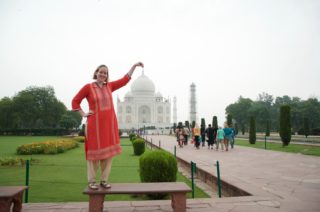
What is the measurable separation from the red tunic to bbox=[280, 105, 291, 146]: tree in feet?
49.3

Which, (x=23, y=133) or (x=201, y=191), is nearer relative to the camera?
(x=201, y=191)

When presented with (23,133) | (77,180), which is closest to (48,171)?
(77,180)

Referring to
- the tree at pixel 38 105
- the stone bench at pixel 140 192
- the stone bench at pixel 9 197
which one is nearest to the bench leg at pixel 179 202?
the stone bench at pixel 140 192

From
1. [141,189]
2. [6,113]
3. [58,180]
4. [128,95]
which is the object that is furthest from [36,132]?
[141,189]

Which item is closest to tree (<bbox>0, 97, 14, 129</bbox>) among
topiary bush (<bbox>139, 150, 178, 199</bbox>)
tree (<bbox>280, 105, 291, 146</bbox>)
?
tree (<bbox>280, 105, 291, 146</bbox>)

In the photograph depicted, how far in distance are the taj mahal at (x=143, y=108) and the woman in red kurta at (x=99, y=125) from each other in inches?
2572

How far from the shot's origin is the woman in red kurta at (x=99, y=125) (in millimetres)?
3869

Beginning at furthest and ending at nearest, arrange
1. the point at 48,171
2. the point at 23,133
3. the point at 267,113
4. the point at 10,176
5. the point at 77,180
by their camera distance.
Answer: the point at 267,113, the point at 23,133, the point at 48,171, the point at 10,176, the point at 77,180

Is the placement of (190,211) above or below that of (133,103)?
below

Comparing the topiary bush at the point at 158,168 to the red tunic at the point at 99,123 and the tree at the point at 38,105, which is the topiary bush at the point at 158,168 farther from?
the tree at the point at 38,105

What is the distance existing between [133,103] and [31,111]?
104 feet

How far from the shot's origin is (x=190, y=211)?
3.95m

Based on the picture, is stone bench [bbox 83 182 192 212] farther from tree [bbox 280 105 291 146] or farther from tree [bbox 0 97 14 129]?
tree [bbox 0 97 14 129]

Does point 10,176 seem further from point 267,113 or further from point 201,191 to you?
point 267,113
